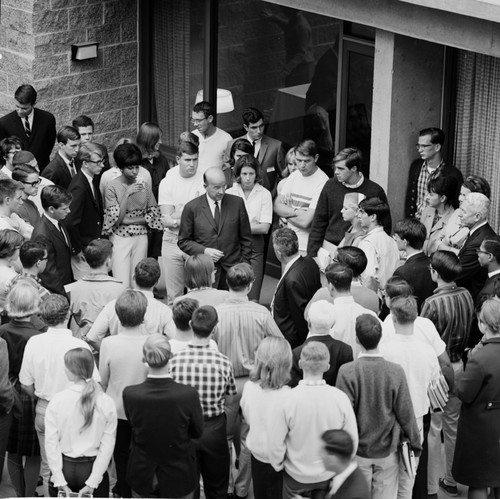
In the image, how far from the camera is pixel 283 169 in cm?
1194

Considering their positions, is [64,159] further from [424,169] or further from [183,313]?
[183,313]

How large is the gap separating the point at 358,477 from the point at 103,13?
26.7 ft

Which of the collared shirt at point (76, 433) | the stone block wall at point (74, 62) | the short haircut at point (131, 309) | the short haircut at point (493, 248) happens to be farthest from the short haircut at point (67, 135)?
the collared shirt at point (76, 433)

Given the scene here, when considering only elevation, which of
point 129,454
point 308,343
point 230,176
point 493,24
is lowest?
point 129,454

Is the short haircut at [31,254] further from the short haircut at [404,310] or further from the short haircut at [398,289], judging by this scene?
the short haircut at [404,310]

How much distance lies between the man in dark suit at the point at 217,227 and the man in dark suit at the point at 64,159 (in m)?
1.58

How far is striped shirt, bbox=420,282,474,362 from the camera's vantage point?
27.4 ft

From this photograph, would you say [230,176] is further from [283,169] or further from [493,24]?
[493,24]

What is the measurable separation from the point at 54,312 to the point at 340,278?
195cm

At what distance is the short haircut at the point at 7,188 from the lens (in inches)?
388

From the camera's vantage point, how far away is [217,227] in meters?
10.3

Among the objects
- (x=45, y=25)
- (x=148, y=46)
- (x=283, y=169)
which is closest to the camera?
(x=283, y=169)

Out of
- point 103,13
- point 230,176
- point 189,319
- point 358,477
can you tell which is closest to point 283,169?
point 230,176

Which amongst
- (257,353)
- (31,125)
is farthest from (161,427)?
(31,125)
